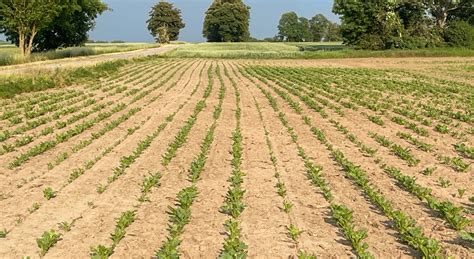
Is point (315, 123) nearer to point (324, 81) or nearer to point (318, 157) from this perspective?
point (318, 157)

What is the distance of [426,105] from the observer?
1667cm

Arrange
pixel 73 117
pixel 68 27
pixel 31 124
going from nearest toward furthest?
pixel 31 124
pixel 73 117
pixel 68 27

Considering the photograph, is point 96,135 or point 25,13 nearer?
point 96,135

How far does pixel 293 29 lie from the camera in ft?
481

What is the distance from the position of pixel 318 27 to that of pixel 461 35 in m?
94.7

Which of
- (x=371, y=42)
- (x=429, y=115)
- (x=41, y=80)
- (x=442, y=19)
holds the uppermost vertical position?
(x=442, y=19)

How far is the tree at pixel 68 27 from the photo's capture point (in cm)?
4966

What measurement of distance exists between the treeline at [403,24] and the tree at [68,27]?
108 feet

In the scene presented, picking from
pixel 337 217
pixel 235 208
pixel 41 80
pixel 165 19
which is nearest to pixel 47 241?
pixel 235 208

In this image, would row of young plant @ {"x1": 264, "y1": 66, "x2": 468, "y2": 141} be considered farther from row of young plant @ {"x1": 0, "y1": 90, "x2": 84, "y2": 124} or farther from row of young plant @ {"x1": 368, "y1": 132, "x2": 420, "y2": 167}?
row of young plant @ {"x1": 0, "y1": 90, "x2": 84, "y2": 124}

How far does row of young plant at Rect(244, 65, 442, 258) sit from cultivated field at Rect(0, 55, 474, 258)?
0.03 meters

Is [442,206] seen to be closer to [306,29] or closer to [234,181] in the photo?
[234,181]

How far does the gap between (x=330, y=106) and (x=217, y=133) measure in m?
5.87

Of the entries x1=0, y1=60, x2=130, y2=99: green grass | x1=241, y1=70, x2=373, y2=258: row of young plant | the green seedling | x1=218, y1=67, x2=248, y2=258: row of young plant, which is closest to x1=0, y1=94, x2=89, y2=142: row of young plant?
the green seedling
